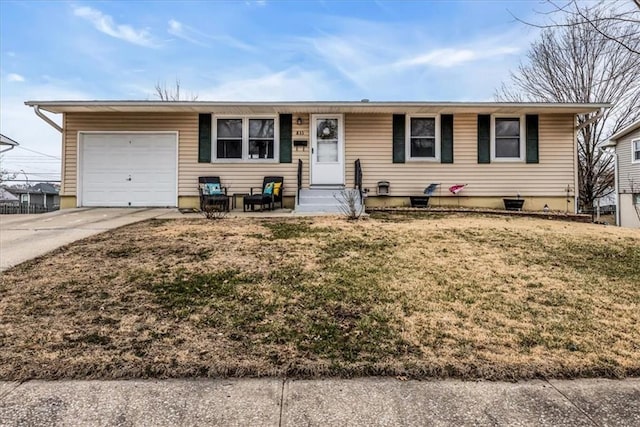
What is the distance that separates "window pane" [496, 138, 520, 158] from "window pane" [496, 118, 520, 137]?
0.57ft

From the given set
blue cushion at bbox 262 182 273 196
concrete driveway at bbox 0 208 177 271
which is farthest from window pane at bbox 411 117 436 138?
concrete driveway at bbox 0 208 177 271

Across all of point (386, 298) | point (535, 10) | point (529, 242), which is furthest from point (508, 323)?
point (535, 10)

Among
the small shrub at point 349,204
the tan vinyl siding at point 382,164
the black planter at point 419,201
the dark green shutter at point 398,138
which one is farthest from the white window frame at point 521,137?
the small shrub at point 349,204

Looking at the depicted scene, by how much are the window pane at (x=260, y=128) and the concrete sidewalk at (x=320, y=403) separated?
9.54 meters

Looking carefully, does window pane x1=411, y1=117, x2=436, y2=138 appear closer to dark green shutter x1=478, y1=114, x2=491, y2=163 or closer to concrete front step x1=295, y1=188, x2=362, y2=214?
dark green shutter x1=478, y1=114, x2=491, y2=163

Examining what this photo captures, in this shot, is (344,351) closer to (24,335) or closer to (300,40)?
(24,335)

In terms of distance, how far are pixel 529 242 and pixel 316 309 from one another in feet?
13.5

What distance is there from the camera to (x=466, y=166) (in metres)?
11.3

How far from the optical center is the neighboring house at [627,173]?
1555cm

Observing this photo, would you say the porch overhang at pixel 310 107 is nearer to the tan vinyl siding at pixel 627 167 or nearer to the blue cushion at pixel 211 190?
the blue cushion at pixel 211 190

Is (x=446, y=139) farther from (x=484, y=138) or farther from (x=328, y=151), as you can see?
(x=328, y=151)

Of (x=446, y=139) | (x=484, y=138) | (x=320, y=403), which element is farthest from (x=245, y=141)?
(x=320, y=403)

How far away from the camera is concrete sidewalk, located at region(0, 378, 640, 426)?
2.07 meters

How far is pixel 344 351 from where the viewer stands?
2.78 m
